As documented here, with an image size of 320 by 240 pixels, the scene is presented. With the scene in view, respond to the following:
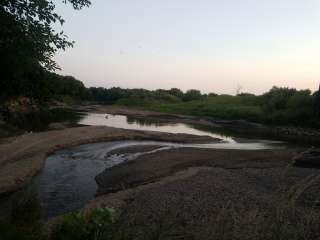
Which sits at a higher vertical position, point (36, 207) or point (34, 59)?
point (34, 59)

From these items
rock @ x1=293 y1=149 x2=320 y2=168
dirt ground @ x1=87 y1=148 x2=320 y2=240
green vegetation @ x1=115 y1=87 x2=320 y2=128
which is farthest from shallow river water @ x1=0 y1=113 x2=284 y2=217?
green vegetation @ x1=115 y1=87 x2=320 y2=128

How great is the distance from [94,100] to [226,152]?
153279mm

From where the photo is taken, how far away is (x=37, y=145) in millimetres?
33188

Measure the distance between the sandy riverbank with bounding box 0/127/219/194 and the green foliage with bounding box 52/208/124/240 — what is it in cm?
1129

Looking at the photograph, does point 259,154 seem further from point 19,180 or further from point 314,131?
point 314,131

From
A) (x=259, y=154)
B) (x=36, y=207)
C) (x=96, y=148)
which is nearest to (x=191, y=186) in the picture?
(x=36, y=207)

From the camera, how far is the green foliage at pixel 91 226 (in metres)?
8.88

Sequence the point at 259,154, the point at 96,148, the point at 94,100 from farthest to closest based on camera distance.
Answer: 1. the point at 94,100
2. the point at 96,148
3. the point at 259,154

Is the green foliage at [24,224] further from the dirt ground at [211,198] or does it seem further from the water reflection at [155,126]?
the water reflection at [155,126]

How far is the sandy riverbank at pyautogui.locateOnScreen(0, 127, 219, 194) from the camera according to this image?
21.9 metres

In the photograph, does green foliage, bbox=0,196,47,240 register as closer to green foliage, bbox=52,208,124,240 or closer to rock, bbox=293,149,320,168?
green foliage, bbox=52,208,124,240

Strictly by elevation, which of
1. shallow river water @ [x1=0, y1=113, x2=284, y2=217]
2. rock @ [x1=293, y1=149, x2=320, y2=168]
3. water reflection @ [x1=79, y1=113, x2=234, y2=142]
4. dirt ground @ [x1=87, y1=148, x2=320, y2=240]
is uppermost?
rock @ [x1=293, y1=149, x2=320, y2=168]

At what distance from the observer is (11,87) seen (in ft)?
36.4

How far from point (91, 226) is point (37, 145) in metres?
25.8
